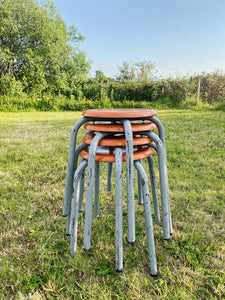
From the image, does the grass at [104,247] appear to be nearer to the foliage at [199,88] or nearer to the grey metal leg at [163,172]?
the grey metal leg at [163,172]

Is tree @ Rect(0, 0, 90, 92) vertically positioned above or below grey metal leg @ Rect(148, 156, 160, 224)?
above

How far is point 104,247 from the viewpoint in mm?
1458

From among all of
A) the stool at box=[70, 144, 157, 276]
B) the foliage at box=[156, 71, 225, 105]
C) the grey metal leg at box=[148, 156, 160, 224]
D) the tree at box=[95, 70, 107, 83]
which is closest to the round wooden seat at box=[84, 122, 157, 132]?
the stool at box=[70, 144, 157, 276]

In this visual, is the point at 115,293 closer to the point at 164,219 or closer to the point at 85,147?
the point at 164,219

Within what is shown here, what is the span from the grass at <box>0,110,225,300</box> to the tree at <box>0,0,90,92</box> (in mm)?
14552

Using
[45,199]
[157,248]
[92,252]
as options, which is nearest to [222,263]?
[157,248]

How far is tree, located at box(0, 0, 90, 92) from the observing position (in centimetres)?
1480

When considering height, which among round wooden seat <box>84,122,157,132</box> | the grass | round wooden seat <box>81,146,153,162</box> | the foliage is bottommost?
the grass

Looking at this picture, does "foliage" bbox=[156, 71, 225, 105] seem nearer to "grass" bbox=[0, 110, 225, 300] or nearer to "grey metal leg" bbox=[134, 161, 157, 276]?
"grass" bbox=[0, 110, 225, 300]

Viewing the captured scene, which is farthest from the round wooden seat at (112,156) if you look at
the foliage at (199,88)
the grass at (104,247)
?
the foliage at (199,88)

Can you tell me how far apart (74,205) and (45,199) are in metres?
1.05

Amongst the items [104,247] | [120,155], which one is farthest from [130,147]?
[104,247]

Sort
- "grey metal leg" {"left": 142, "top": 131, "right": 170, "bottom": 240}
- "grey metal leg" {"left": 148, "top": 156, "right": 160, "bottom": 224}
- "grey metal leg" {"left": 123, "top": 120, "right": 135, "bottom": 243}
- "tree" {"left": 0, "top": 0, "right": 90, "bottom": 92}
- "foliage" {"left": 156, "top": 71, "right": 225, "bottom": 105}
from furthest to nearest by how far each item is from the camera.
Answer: "tree" {"left": 0, "top": 0, "right": 90, "bottom": 92}, "foliage" {"left": 156, "top": 71, "right": 225, "bottom": 105}, "grey metal leg" {"left": 148, "top": 156, "right": 160, "bottom": 224}, "grey metal leg" {"left": 142, "top": 131, "right": 170, "bottom": 240}, "grey metal leg" {"left": 123, "top": 120, "right": 135, "bottom": 243}

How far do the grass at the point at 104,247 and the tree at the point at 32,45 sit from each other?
1455cm
